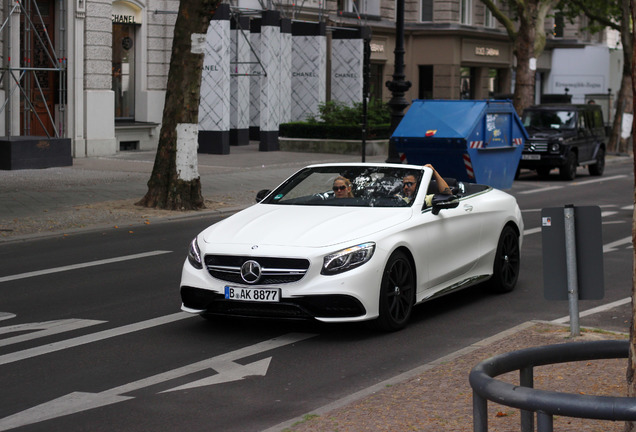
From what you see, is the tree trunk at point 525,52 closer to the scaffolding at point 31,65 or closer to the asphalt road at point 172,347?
the scaffolding at point 31,65

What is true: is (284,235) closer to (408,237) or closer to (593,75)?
(408,237)

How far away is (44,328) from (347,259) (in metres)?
2.71

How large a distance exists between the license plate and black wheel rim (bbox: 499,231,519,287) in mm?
3395

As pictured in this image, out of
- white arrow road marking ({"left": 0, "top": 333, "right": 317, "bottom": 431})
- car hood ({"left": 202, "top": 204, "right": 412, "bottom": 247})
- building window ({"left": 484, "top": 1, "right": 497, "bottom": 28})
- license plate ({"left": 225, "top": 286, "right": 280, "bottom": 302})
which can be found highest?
building window ({"left": 484, "top": 1, "right": 497, "bottom": 28})

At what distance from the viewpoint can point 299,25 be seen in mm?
37844

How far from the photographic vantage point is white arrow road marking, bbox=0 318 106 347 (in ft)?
29.0

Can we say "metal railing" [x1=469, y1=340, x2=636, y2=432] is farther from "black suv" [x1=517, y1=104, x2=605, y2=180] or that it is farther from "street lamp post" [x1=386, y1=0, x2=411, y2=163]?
"black suv" [x1=517, y1=104, x2=605, y2=180]

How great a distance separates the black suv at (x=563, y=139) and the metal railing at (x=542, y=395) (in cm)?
2408

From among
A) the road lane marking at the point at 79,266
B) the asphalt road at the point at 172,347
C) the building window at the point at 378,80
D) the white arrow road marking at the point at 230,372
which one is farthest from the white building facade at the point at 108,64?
the white arrow road marking at the point at 230,372

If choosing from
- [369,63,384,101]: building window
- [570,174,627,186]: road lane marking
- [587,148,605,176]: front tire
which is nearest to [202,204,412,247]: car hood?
[570,174,627,186]: road lane marking

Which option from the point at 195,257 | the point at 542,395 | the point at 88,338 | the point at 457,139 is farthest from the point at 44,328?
the point at 457,139

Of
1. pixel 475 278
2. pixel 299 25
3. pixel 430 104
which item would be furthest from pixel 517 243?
pixel 299 25

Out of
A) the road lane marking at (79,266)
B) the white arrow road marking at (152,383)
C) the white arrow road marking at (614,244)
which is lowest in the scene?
the white arrow road marking at (152,383)

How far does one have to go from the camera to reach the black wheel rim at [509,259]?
11.2 metres
